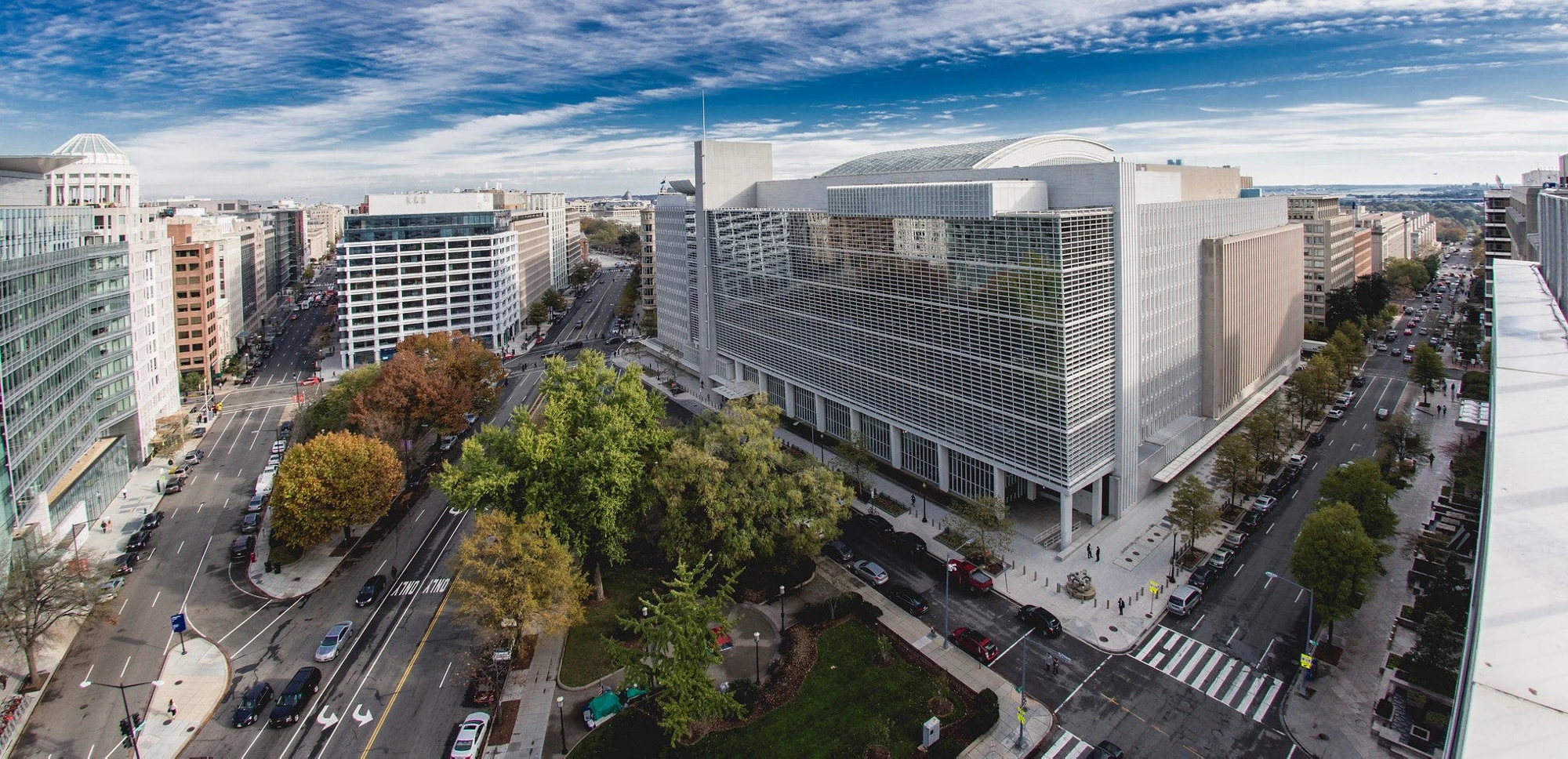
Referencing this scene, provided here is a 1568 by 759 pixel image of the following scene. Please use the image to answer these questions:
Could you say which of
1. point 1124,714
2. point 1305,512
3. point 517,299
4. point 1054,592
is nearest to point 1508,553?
point 1124,714

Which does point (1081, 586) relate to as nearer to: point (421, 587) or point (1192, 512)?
point (1192, 512)

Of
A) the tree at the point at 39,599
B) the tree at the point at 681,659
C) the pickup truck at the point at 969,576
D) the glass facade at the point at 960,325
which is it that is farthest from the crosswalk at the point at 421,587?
the glass facade at the point at 960,325

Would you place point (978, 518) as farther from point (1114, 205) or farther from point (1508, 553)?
point (1508, 553)

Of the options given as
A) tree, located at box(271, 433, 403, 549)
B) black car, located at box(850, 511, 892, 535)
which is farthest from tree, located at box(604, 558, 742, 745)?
tree, located at box(271, 433, 403, 549)

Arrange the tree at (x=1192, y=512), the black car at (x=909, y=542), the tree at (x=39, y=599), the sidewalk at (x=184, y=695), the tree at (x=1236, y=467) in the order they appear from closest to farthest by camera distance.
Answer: the sidewalk at (x=184, y=695), the tree at (x=39, y=599), the tree at (x=1192, y=512), the black car at (x=909, y=542), the tree at (x=1236, y=467)

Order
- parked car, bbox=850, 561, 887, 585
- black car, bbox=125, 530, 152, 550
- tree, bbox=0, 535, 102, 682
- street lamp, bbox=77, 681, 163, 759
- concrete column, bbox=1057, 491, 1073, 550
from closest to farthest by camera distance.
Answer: street lamp, bbox=77, 681, 163, 759 → tree, bbox=0, 535, 102, 682 → parked car, bbox=850, 561, 887, 585 → concrete column, bbox=1057, 491, 1073, 550 → black car, bbox=125, 530, 152, 550

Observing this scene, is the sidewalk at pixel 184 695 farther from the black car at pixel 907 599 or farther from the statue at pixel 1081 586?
the statue at pixel 1081 586

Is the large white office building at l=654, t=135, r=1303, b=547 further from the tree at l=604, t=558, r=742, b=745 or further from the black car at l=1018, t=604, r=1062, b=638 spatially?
the tree at l=604, t=558, r=742, b=745
